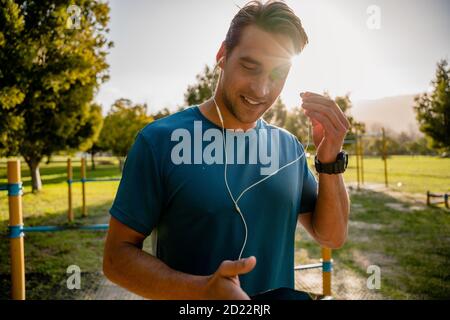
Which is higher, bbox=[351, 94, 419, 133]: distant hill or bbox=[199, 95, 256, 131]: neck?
bbox=[351, 94, 419, 133]: distant hill

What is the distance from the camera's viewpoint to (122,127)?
3212cm

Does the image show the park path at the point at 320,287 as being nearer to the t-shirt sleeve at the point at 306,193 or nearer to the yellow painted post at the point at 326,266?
the yellow painted post at the point at 326,266

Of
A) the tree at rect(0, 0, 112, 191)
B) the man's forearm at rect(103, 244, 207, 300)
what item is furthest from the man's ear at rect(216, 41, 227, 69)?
the tree at rect(0, 0, 112, 191)

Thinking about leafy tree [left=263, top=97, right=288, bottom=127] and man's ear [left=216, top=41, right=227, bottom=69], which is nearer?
man's ear [left=216, top=41, right=227, bottom=69]

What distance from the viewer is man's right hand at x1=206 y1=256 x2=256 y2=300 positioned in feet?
2.82

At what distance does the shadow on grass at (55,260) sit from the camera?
15.6 feet

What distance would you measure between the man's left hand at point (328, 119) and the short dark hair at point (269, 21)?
272 mm

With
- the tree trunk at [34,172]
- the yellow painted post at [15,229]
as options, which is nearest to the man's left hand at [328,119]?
the yellow painted post at [15,229]

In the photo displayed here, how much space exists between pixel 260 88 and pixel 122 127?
106 feet

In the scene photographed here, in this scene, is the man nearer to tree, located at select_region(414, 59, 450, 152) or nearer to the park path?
the park path

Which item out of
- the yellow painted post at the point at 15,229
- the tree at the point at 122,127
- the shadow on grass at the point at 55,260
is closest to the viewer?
the yellow painted post at the point at 15,229

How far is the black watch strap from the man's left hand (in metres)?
0.02

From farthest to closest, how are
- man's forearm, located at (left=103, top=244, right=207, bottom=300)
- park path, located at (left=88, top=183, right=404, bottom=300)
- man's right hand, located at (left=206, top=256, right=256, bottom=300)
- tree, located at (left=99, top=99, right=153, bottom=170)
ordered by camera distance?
tree, located at (left=99, top=99, right=153, bottom=170) < park path, located at (left=88, top=183, right=404, bottom=300) < man's forearm, located at (left=103, top=244, right=207, bottom=300) < man's right hand, located at (left=206, top=256, right=256, bottom=300)

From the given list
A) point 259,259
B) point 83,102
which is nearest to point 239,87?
point 259,259
